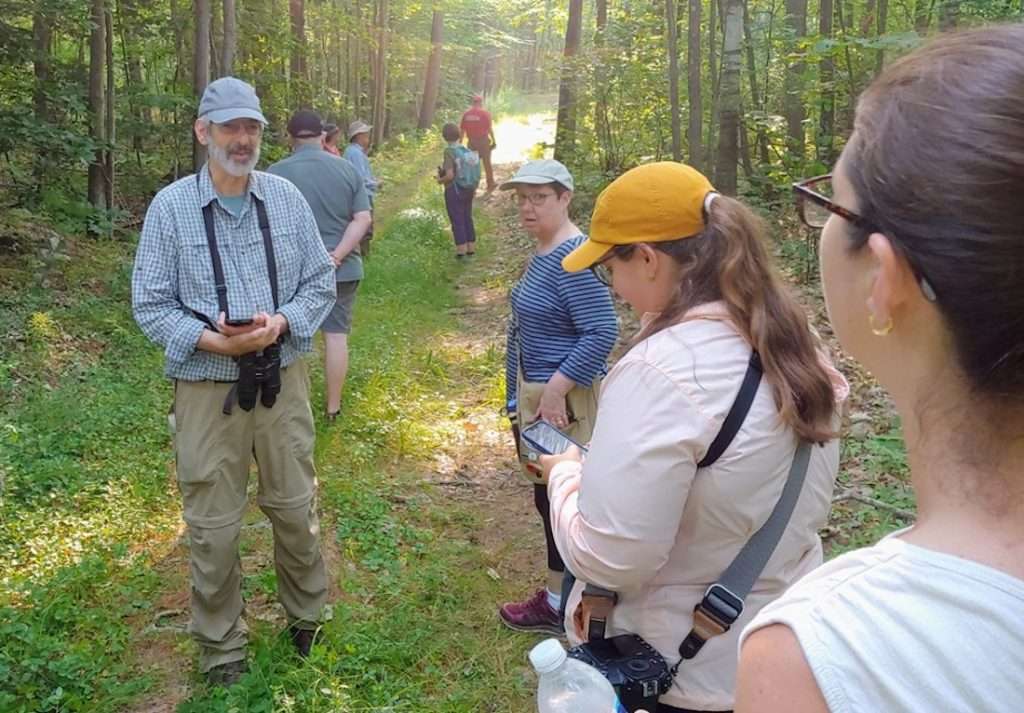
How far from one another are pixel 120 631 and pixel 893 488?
408cm

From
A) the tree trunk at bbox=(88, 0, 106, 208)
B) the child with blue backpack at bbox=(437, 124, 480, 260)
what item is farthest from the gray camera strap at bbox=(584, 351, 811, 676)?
A: the child with blue backpack at bbox=(437, 124, 480, 260)

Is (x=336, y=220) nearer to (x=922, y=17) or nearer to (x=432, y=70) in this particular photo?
(x=922, y=17)

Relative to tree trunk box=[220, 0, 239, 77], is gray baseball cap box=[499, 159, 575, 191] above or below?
below

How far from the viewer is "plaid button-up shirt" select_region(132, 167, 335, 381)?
3.28 meters

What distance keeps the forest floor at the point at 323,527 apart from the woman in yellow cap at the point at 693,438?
191 centimetres

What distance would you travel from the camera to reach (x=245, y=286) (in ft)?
11.3

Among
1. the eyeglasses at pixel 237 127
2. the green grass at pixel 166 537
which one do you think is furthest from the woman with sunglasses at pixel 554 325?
the eyeglasses at pixel 237 127

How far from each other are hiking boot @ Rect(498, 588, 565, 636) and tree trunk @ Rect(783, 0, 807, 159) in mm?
7516

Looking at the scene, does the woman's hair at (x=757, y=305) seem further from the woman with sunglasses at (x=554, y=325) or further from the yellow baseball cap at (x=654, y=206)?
the woman with sunglasses at (x=554, y=325)

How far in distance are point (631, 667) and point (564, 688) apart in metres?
0.32

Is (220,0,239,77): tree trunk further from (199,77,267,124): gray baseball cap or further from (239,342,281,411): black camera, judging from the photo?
(239,342,281,411): black camera

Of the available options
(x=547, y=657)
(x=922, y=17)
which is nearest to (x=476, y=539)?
(x=547, y=657)

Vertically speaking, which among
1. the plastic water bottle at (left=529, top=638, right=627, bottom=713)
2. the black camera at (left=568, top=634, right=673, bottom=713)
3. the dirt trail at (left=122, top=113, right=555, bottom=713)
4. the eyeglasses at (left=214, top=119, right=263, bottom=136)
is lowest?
the dirt trail at (left=122, top=113, right=555, bottom=713)

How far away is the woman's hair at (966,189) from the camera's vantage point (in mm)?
838
